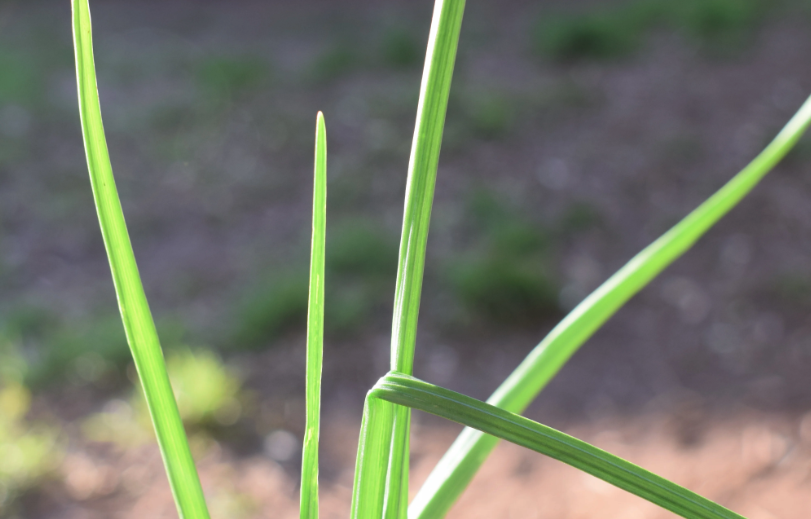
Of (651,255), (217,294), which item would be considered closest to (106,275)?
(217,294)

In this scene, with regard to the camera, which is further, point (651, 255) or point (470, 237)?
point (470, 237)

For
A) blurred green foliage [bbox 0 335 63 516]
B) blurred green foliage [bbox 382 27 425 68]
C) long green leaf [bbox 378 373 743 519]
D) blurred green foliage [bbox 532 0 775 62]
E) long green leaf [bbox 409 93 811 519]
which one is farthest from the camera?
blurred green foliage [bbox 382 27 425 68]

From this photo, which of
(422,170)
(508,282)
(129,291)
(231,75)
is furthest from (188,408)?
(231,75)

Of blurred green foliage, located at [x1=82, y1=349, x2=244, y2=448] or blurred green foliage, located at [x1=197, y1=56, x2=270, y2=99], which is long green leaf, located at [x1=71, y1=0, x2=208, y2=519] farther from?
blurred green foliage, located at [x1=197, y1=56, x2=270, y2=99]

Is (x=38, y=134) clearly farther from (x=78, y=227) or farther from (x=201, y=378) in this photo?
(x=201, y=378)

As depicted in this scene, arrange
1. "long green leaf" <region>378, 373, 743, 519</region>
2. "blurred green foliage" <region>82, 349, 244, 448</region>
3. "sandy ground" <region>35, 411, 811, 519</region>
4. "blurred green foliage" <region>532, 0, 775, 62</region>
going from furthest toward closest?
"blurred green foliage" <region>532, 0, 775, 62</region>
"blurred green foliage" <region>82, 349, 244, 448</region>
"sandy ground" <region>35, 411, 811, 519</region>
"long green leaf" <region>378, 373, 743, 519</region>

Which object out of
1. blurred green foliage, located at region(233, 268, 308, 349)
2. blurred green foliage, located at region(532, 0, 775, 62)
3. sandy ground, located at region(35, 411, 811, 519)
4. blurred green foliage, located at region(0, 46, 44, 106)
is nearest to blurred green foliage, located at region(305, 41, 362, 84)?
blurred green foliage, located at region(532, 0, 775, 62)

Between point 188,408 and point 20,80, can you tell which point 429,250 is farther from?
point 20,80
